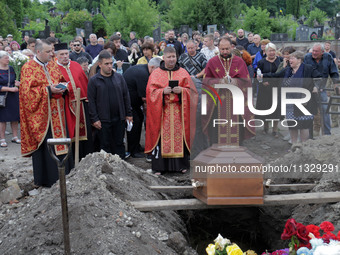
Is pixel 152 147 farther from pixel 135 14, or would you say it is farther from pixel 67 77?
pixel 135 14

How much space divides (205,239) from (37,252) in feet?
8.12

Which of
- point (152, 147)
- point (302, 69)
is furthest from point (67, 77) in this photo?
point (302, 69)

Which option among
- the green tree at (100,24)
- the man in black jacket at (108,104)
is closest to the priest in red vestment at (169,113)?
the man in black jacket at (108,104)

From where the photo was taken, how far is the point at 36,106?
6723mm

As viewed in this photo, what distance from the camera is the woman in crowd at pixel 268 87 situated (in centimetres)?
935

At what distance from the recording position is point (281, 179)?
6211 mm

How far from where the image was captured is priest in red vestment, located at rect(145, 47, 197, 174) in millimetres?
7418

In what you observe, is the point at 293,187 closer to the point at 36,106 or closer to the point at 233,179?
the point at 233,179

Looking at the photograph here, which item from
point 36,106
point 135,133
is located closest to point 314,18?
point 135,133

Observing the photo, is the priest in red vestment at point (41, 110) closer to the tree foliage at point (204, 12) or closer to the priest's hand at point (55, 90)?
the priest's hand at point (55, 90)

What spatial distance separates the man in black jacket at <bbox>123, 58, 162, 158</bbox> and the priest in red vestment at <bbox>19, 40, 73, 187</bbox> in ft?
6.22

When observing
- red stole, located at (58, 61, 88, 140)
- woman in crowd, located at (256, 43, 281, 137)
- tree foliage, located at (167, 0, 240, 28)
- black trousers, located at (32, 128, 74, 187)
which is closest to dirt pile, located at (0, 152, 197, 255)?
black trousers, located at (32, 128, 74, 187)

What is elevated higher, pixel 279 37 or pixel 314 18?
pixel 314 18

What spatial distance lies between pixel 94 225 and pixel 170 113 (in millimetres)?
3840
